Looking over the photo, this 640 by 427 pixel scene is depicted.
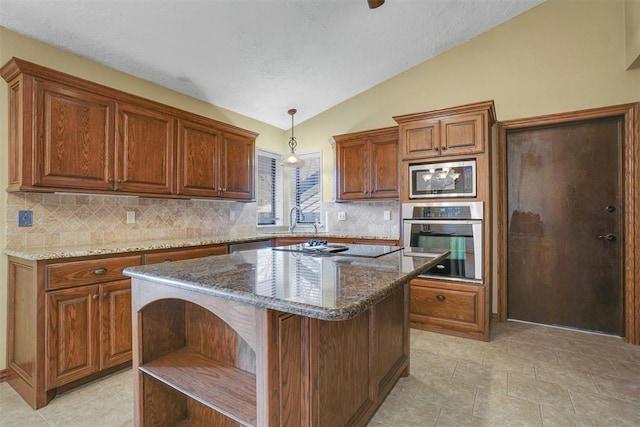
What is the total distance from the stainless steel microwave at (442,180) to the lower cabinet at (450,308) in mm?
868

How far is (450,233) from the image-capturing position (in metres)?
2.98

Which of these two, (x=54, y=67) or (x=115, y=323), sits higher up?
(x=54, y=67)

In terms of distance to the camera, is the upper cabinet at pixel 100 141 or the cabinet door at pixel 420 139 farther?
the cabinet door at pixel 420 139

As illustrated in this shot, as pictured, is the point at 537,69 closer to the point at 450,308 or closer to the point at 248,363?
the point at 450,308

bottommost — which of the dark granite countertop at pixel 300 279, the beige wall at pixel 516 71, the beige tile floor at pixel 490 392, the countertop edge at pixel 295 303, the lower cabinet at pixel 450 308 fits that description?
the beige tile floor at pixel 490 392

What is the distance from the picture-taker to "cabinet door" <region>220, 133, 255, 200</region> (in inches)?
137

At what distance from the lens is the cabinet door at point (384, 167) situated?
362 centimetres

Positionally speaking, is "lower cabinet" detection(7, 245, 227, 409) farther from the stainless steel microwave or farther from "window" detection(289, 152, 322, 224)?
→ "window" detection(289, 152, 322, 224)

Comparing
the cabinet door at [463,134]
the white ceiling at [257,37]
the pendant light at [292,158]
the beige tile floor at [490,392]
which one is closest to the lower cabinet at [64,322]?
the beige tile floor at [490,392]

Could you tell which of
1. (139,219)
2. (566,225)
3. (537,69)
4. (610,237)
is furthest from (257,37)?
(610,237)

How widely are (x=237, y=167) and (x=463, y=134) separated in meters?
2.44

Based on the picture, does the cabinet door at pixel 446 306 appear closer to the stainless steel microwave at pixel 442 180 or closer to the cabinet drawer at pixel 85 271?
the stainless steel microwave at pixel 442 180

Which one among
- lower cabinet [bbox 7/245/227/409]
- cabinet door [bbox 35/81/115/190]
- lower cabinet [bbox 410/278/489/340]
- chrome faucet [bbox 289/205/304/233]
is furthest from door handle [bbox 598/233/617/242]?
cabinet door [bbox 35/81/115/190]

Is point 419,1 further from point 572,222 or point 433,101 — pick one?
point 572,222
